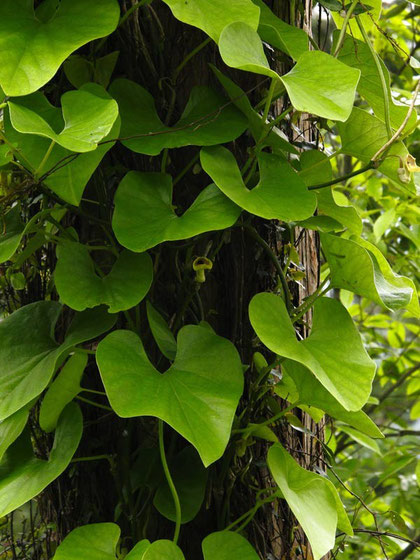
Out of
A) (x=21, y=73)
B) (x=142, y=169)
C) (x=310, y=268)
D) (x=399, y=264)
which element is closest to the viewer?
(x=21, y=73)

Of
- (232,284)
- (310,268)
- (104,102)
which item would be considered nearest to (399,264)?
(310,268)

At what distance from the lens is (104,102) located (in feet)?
1.96

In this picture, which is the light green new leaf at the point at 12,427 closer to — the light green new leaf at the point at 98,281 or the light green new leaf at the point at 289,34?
Answer: the light green new leaf at the point at 98,281

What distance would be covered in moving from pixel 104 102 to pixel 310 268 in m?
0.47

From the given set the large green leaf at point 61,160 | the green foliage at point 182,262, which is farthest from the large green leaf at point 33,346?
the large green leaf at point 61,160

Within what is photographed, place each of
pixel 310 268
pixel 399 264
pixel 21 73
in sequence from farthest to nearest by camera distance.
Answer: pixel 399 264
pixel 310 268
pixel 21 73

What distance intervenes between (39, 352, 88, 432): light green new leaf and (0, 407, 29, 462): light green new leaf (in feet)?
0.12

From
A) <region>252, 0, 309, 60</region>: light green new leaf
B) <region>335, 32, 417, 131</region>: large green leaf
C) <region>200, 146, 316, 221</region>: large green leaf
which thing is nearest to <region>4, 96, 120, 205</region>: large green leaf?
<region>200, 146, 316, 221</region>: large green leaf

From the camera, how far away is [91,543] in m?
0.68

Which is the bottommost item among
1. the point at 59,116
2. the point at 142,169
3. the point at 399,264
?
the point at 399,264

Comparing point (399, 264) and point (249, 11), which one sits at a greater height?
point (249, 11)

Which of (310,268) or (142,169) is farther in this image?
(310,268)

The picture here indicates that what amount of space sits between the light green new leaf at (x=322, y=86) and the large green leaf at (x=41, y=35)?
181 mm

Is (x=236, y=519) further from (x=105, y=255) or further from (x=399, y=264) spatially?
(x=399, y=264)
